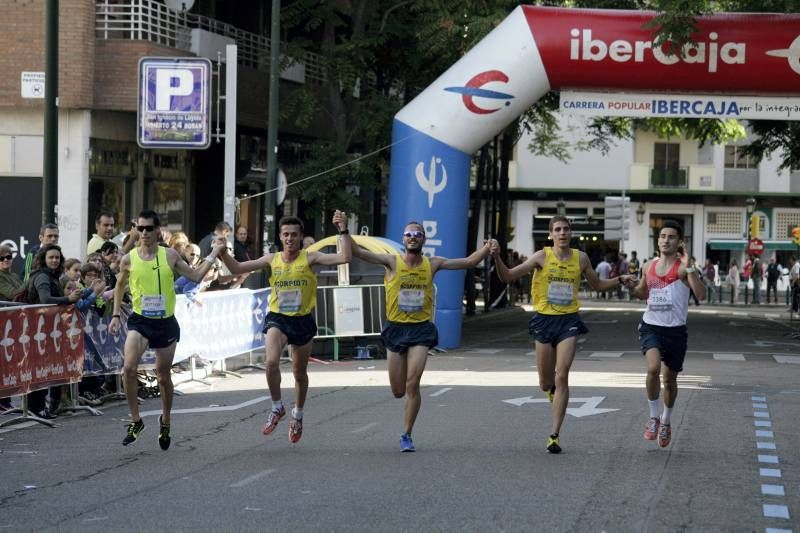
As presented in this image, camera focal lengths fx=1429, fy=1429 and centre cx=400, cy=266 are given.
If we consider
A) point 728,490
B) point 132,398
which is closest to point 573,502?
point 728,490

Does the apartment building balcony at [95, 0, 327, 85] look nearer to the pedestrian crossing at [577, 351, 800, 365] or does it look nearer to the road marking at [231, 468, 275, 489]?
the pedestrian crossing at [577, 351, 800, 365]

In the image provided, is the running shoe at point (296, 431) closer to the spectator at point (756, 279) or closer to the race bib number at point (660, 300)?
the race bib number at point (660, 300)

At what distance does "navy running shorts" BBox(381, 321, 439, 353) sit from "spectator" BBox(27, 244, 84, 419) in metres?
4.11

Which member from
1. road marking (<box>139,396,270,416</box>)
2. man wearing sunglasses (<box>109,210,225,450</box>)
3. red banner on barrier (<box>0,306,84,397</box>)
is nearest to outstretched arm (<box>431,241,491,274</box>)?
man wearing sunglasses (<box>109,210,225,450</box>)

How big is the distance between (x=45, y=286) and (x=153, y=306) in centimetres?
275

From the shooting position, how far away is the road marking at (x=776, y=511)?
8.89 m

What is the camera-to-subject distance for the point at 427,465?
10.8 metres

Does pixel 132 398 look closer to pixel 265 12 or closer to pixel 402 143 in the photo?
pixel 402 143

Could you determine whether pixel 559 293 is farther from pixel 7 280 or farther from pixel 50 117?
pixel 50 117

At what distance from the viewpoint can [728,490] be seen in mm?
9797

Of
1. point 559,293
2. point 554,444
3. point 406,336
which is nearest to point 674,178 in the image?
point 559,293

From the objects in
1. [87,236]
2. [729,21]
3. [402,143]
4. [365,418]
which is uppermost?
[729,21]

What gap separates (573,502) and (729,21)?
1656 centimetres

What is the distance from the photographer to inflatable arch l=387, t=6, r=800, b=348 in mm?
24047
